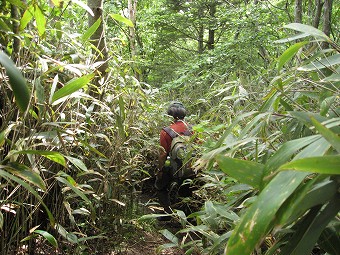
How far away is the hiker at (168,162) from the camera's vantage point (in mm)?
4082

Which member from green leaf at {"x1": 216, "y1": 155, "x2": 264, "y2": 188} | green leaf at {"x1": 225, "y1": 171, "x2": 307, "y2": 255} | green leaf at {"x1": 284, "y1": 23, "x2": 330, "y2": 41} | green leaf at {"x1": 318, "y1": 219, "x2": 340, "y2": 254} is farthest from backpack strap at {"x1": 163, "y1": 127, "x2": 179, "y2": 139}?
green leaf at {"x1": 225, "y1": 171, "x2": 307, "y2": 255}

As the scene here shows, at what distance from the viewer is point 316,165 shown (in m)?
0.59

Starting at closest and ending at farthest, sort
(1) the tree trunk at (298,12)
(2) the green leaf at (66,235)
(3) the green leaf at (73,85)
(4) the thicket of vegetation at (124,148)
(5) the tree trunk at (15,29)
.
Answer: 1. (4) the thicket of vegetation at (124,148)
2. (3) the green leaf at (73,85)
3. (5) the tree trunk at (15,29)
4. (2) the green leaf at (66,235)
5. (1) the tree trunk at (298,12)

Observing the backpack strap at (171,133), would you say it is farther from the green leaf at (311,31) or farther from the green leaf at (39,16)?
the green leaf at (311,31)

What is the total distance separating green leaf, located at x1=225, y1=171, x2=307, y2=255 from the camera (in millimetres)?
585

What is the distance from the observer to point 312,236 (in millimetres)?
740

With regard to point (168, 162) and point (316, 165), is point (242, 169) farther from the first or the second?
point (168, 162)

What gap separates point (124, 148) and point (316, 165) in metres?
2.31

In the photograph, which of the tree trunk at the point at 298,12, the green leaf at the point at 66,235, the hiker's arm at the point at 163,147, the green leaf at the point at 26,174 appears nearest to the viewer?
the green leaf at the point at 26,174

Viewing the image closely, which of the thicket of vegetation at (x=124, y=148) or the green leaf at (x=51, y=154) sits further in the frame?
the green leaf at (x=51, y=154)

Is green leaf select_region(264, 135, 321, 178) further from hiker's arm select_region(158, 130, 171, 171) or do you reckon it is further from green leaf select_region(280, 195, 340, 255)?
hiker's arm select_region(158, 130, 171, 171)

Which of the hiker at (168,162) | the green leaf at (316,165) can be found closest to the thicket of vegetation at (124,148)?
the green leaf at (316,165)

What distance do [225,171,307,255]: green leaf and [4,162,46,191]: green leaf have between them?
758 millimetres

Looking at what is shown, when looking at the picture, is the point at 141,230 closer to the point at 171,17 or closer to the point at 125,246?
the point at 125,246
